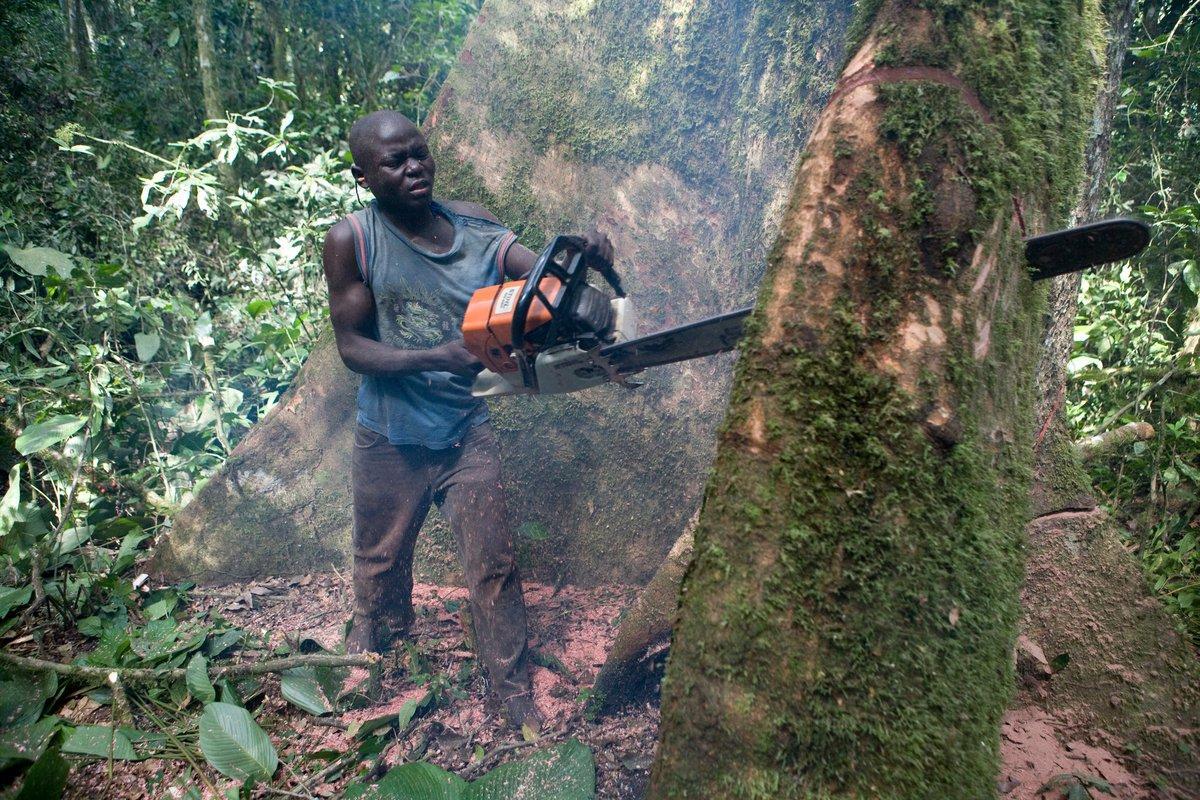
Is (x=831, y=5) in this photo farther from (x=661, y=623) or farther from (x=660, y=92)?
(x=661, y=623)

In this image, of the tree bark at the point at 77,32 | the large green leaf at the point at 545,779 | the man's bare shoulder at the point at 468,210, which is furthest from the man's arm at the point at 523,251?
the tree bark at the point at 77,32

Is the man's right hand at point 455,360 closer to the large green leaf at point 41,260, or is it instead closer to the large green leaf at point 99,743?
the large green leaf at point 99,743

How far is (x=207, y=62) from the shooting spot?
707 cm

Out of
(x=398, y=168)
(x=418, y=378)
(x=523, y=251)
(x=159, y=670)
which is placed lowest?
(x=159, y=670)

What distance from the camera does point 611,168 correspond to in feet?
12.7

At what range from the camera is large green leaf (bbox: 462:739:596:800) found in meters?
2.21

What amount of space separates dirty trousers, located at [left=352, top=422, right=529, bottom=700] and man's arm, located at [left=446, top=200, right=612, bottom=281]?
2.35 feet

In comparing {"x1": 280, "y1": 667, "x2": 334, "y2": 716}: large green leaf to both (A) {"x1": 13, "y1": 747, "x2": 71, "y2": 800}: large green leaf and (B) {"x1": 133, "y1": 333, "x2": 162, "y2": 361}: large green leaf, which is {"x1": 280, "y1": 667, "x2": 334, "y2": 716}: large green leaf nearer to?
(A) {"x1": 13, "y1": 747, "x2": 71, "y2": 800}: large green leaf

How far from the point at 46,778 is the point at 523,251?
7.92 feet

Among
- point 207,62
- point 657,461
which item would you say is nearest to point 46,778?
point 657,461

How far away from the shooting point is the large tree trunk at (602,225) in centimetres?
367

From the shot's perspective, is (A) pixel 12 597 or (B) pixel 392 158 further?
(A) pixel 12 597

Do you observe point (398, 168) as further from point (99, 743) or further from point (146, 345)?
point (146, 345)

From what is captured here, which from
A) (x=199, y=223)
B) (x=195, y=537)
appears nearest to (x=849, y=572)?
(x=195, y=537)
